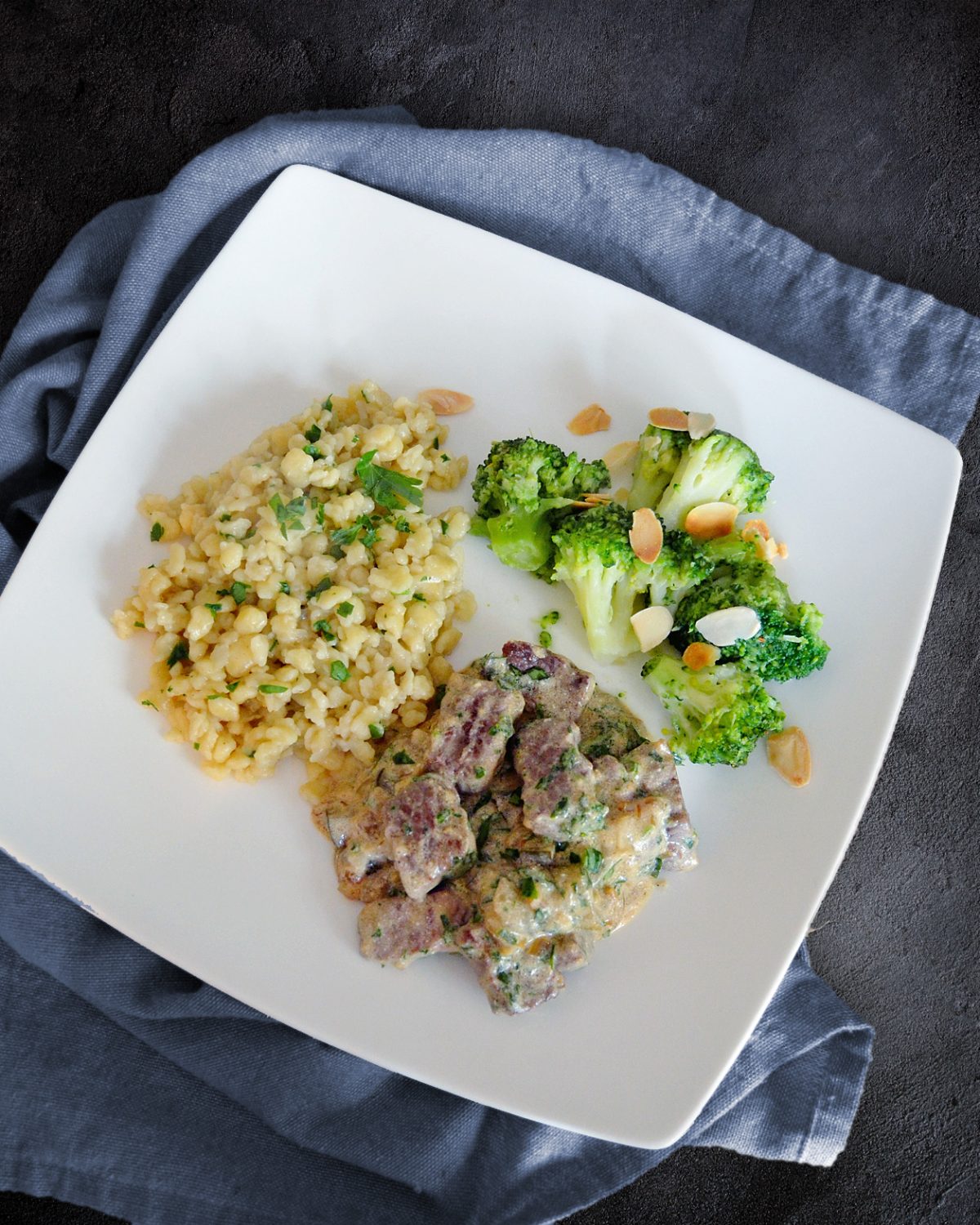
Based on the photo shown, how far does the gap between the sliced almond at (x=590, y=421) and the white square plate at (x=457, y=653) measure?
0.16 feet

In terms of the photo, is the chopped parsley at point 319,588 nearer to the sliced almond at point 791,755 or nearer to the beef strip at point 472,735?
the beef strip at point 472,735

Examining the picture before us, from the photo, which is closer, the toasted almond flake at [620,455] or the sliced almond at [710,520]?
the sliced almond at [710,520]

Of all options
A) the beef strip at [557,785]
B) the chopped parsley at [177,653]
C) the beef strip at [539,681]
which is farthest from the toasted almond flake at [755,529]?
the chopped parsley at [177,653]

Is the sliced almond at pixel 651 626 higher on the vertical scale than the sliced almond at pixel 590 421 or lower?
lower

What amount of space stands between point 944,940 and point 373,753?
2122 millimetres

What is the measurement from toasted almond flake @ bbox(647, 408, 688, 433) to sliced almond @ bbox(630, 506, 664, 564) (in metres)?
0.30

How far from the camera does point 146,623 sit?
3180mm

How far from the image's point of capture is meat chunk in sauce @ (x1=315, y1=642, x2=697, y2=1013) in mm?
2891

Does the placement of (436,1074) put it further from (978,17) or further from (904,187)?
(978,17)

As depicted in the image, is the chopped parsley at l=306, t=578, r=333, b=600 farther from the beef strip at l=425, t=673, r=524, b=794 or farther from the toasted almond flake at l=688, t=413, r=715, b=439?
the toasted almond flake at l=688, t=413, r=715, b=439

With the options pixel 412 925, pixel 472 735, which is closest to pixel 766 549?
pixel 472 735

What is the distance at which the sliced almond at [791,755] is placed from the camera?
10.6ft

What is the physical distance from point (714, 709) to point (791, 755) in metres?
0.32

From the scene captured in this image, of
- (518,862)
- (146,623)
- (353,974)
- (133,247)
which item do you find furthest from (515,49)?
(353,974)
